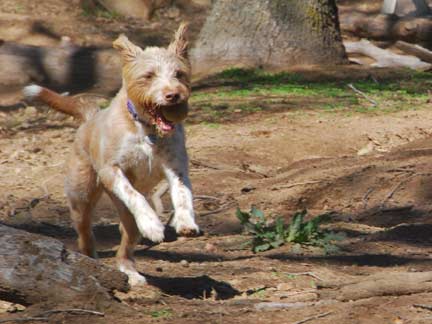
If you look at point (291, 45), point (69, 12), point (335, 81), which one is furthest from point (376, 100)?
point (69, 12)

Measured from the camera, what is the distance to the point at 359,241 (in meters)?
7.51

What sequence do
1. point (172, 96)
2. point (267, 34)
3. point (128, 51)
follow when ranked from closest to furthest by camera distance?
point (172, 96), point (128, 51), point (267, 34)

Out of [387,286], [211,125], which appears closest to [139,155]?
[387,286]

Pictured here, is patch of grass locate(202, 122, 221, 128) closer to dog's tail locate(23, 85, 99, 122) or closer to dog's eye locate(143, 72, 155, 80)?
dog's tail locate(23, 85, 99, 122)

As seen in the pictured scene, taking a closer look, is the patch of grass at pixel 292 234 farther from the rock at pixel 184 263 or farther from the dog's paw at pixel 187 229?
the dog's paw at pixel 187 229

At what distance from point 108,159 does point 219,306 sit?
51.6 inches

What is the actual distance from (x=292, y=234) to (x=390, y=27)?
12876mm

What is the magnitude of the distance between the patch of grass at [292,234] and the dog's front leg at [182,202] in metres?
1.39

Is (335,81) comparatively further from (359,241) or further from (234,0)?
(359,241)

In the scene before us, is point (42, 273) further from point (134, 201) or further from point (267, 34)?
point (267, 34)

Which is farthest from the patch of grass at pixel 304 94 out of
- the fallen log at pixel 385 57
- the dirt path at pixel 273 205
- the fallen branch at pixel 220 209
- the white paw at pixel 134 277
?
the white paw at pixel 134 277

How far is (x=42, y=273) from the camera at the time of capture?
16.6 ft

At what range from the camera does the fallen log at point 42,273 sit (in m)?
5.03

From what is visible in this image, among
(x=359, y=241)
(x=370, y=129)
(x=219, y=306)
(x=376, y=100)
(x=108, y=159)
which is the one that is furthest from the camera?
(x=376, y=100)
